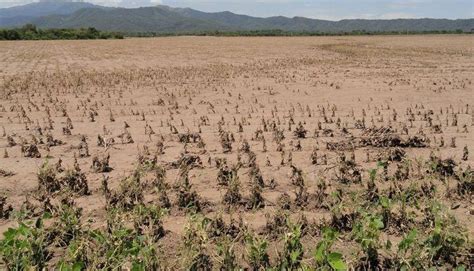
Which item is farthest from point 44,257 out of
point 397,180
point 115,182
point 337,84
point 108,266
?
point 337,84

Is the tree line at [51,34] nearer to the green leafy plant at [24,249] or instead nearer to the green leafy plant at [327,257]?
the green leafy plant at [24,249]

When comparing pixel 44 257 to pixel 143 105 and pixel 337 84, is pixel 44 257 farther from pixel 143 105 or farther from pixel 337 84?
pixel 337 84

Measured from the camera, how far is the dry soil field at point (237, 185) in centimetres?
441

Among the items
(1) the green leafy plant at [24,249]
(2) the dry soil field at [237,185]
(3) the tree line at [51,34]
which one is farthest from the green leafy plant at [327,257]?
(3) the tree line at [51,34]

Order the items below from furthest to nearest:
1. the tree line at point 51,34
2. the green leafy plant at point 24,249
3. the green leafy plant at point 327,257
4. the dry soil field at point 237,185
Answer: the tree line at point 51,34 → the dry soil field at point 237,185 → the green leafy plant at point 24,249 → the green leafy plant at point 327,257

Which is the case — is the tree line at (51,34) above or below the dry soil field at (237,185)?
above

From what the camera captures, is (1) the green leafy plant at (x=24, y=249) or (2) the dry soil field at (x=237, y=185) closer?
(1) the green leafy plant at (x=24, y=249)

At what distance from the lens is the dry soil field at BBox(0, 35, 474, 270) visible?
14.5ft

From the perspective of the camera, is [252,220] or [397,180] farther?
[397,180]

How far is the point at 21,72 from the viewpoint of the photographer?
22578 mm

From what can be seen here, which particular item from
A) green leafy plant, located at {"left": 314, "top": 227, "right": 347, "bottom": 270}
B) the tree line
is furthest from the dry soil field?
the tree line

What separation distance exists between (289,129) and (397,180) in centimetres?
353

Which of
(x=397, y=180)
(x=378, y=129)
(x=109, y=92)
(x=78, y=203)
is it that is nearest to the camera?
(x=78, y=203)

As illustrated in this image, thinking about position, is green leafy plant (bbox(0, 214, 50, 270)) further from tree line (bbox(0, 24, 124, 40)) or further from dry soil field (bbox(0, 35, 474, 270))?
tree line (bbox(0, 24, 124, 40))
